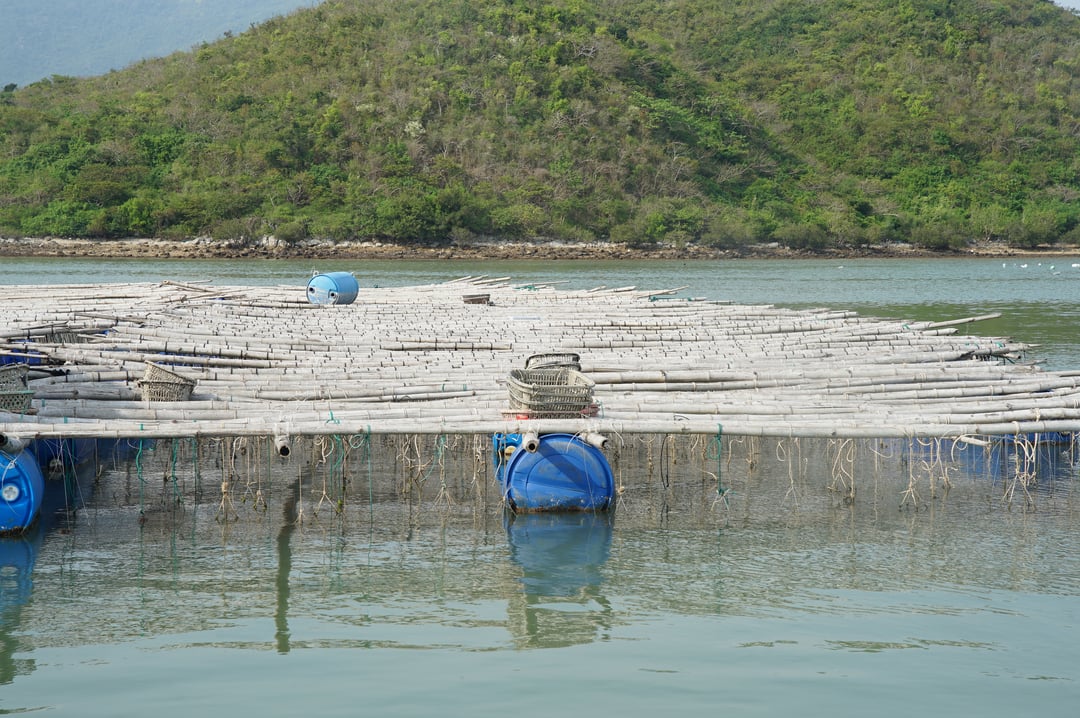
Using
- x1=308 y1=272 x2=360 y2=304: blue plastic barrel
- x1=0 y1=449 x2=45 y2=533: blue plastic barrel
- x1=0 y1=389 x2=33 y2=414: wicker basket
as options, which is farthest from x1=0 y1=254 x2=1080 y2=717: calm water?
x1=308 y1=272 x2=360 y2=304: blue plastic barrel

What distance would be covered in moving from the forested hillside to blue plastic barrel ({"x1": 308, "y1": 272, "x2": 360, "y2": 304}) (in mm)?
35946

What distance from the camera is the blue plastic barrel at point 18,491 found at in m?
9.05

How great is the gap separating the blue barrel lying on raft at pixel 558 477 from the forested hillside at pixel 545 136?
160ft

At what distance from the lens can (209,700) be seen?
6453 mm

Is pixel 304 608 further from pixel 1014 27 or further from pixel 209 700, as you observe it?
pixel 1014 27

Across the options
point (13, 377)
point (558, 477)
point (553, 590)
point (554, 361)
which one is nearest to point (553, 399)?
point (558, 477)

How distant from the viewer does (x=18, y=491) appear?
30.1 feet

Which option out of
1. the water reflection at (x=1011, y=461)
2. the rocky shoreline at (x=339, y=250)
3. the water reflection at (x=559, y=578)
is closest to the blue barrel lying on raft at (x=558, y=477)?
the water reflection at (x=559, y=578)

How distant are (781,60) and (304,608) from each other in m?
81.1

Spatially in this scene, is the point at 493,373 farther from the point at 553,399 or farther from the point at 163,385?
the point at 163,385

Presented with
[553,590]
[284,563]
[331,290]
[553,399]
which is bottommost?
[553,590]

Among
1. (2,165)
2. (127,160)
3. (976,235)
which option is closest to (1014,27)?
(976,235)

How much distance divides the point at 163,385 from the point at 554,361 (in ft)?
13.0

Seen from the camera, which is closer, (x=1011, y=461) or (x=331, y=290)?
(x=1011, y=461)
